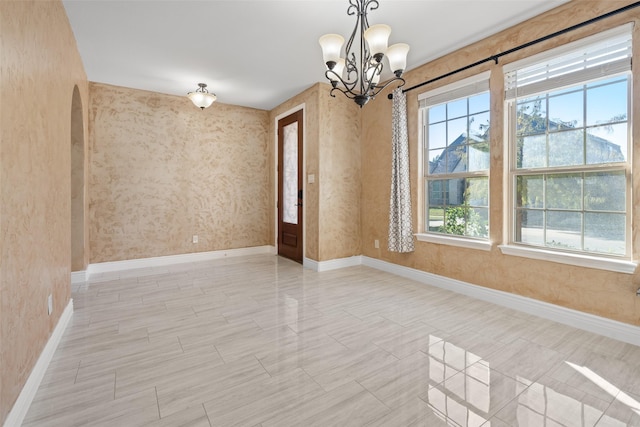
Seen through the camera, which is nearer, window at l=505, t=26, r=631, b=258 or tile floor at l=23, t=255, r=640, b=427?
tile floor at l=23, t=255, r=640, b=427

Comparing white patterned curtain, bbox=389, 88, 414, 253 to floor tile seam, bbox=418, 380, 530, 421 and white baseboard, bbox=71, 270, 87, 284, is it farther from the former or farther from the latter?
white baseboard, bbox=71, 270, 87, 284

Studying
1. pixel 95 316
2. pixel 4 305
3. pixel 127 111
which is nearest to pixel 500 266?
pixel 4 305

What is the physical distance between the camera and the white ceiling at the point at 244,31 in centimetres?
278

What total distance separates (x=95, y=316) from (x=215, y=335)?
1.35 metres

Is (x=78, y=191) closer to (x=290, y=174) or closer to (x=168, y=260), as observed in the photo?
(x=168, y=260)

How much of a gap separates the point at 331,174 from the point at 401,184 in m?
1.13

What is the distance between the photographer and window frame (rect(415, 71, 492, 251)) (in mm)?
3430

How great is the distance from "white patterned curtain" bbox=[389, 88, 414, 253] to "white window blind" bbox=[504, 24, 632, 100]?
1.32 metres

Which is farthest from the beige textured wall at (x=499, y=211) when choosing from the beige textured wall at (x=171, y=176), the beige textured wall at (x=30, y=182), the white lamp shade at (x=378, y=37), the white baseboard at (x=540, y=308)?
the beige textured wall at (x=30, y=182)

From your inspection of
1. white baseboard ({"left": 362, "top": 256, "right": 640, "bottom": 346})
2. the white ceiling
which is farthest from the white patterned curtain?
the white ceiling

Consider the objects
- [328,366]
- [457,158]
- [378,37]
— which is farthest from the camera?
[457,158]

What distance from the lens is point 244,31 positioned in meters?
3.21

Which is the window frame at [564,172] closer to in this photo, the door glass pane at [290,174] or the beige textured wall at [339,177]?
the beige textured wall at [339,177]

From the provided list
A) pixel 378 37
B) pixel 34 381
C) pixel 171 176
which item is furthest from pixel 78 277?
pixel 378 37
